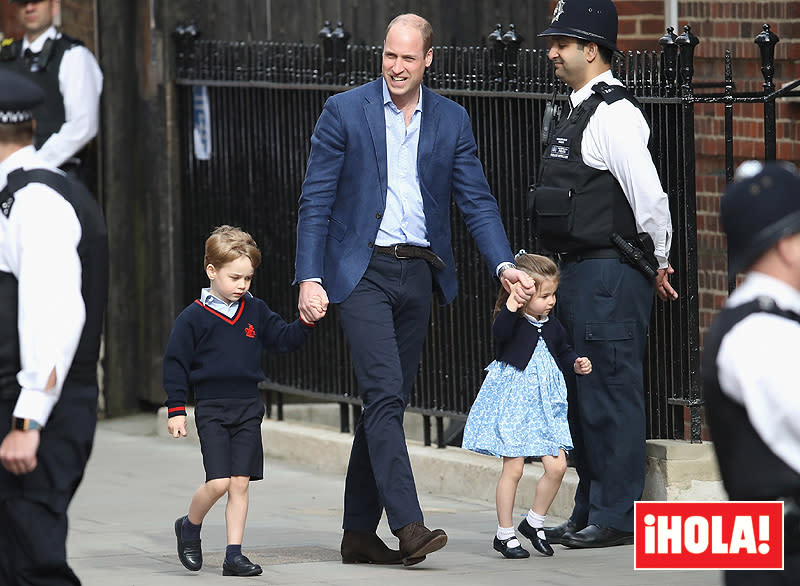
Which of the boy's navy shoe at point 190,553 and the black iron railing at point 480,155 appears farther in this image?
the black iron railing at point 480,155

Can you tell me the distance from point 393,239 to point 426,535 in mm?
1151

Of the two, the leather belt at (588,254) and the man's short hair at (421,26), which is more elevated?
the man's short hair at (421,26)

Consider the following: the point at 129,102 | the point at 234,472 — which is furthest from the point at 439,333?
the point at 129,102

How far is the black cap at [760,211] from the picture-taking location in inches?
137

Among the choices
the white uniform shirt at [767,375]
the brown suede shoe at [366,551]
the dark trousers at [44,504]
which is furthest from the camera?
the brown suede shoe at [366,551]

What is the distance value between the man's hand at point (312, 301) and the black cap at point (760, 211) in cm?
323

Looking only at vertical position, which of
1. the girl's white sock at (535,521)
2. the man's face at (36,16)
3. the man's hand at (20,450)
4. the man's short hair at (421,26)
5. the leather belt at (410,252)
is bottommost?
the girl's white sock at (535,521)

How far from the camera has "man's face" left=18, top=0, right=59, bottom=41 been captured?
31.5 ft

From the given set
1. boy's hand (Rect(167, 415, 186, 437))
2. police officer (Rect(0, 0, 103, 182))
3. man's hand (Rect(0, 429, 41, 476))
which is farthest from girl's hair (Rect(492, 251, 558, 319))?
police officer (Rect(0, 0, 103, 182))

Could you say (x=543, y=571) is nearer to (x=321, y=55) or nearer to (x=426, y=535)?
(x=426, y=535)

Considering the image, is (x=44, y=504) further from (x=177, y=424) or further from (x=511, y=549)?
(x=511, y=549)

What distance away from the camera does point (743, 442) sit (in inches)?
138

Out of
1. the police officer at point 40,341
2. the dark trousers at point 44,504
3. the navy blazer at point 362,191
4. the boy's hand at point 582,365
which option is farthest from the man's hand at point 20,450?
the boy's hand at point 582,365

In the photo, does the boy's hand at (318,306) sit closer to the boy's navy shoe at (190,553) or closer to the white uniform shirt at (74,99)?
the boy's navy shoe at (190,553)
